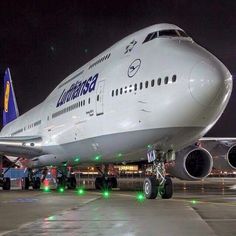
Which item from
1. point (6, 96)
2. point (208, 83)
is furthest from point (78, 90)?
point (6, 96)

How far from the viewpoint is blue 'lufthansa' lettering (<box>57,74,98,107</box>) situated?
16.1 meters

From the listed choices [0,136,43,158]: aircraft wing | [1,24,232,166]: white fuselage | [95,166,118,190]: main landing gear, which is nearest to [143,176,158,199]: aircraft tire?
[1,24,232,166]: white fuselage

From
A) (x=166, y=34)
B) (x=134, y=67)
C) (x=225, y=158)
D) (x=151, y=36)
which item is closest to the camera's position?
(x=134, y=67)

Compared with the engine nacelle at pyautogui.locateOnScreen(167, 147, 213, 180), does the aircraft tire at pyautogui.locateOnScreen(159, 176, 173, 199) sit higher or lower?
lower

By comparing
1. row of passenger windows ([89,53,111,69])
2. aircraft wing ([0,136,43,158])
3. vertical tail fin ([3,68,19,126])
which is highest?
vertical tail fin ([3,68,19,126])

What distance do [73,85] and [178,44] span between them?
6707 millimetres

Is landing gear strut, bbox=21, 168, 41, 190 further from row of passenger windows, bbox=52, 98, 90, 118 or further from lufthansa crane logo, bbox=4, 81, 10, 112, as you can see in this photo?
lufthansa crane logo, bbox=4, 81, 10, 112

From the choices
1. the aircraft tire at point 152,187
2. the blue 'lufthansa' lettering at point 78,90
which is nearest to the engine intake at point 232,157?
the blue 'lufthansa' lettering at point 78,90

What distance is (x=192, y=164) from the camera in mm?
16609

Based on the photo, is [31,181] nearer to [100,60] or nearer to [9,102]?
[100,60]

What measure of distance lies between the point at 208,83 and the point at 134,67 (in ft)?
8.87

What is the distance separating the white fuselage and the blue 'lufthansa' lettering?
8 centimetres

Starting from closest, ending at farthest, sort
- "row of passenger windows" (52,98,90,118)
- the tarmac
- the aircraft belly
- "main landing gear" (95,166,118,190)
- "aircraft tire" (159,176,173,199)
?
the tarmac < the aircraft belly < "aircraft tire" (159,176,173,199) < "row of passenger windows" (52,98,90,118) < "main landing gear" (95,166,118,190)

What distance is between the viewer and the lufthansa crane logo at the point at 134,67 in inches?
531
